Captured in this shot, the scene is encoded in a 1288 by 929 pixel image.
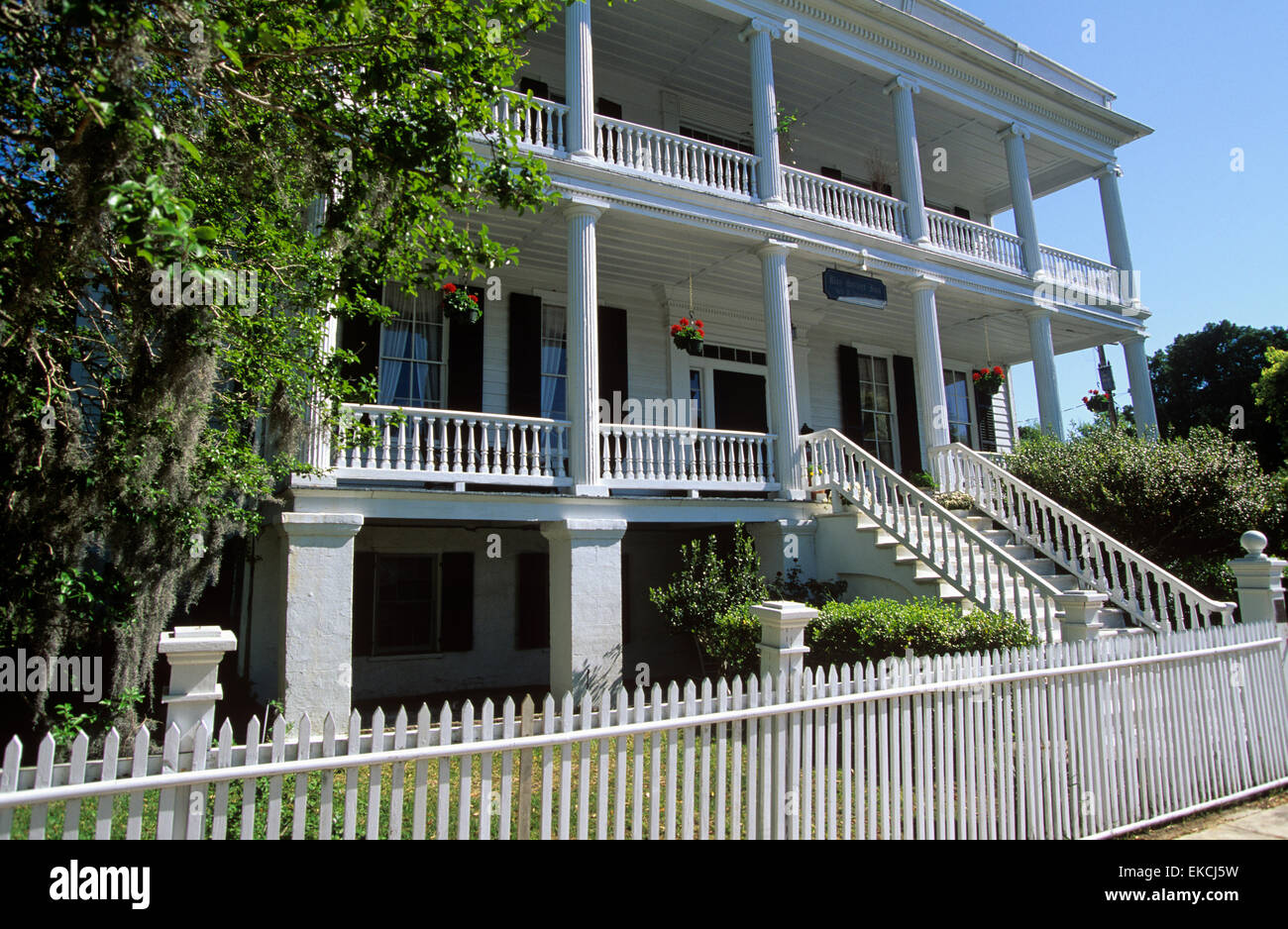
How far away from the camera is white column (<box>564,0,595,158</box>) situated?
31.8ft

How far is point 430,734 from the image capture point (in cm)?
331

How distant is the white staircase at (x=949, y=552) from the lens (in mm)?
7964

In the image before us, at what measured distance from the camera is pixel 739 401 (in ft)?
45.5

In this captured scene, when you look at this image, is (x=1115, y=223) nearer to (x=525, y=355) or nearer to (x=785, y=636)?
(x=525, y=355)

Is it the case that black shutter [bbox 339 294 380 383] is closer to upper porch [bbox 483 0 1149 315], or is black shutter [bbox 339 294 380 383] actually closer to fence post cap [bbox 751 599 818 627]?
upper porch [bbox 483 0 1149 315]

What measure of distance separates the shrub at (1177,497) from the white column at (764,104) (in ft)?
19.9

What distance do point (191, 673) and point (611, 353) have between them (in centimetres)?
905

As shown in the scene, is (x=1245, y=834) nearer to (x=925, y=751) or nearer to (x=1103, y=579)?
(x=925, y=751)

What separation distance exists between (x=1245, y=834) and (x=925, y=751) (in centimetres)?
255

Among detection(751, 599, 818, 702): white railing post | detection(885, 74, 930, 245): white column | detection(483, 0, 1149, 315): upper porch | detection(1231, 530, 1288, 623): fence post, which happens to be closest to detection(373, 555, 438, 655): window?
detection(483, 0, 1149, 315): upper porch

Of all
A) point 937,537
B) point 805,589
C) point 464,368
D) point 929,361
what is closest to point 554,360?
point 464,368

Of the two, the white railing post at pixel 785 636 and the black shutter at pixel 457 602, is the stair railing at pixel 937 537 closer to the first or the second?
the white railing post at pixel 785 636

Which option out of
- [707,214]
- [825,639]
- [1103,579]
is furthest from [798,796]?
[707,214]

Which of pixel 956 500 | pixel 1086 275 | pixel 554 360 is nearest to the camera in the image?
pixel 956 500
